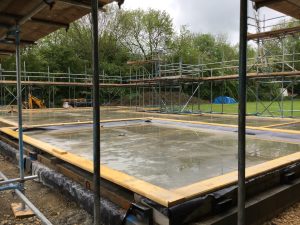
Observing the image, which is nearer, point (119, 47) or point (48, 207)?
point (48, 207)

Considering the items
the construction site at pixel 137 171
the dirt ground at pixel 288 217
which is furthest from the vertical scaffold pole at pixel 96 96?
the dirt ground at pixel 288 217

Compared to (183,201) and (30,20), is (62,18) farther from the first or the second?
(183,201)

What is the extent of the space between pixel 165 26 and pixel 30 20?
28.9 metres

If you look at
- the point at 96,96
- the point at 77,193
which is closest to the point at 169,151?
the point at 77,193

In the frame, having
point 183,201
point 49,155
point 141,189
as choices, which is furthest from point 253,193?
point 49,155

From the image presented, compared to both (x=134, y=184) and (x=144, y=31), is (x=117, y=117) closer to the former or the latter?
(x=134, y=184)

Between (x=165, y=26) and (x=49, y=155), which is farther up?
(x=165, y=26)

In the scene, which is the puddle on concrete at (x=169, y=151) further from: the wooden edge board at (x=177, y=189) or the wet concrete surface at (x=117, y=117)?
the wet concrete surface at (x=117, y=117)

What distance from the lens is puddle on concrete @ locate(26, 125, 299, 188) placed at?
12.7 feet

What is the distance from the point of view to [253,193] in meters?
3.35

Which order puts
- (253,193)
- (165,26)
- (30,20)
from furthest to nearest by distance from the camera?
1. (165,26)
2. (253,193)
3. (30,20)

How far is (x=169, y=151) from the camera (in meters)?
5.34

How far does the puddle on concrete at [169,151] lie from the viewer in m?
3.88

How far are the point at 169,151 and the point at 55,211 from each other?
91.0 inches
